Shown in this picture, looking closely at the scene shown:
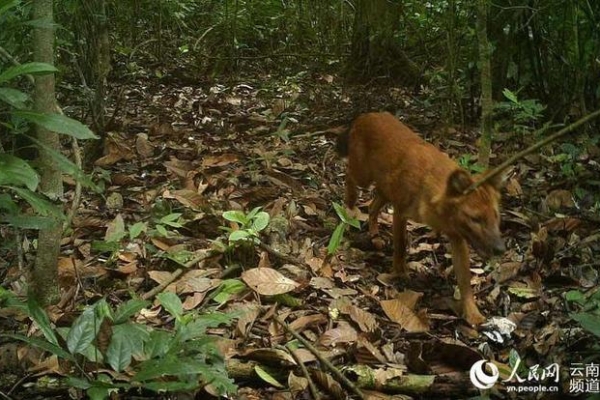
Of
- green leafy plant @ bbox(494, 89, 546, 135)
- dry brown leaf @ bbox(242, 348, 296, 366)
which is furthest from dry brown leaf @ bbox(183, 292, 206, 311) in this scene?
green leafy plant @ bbox(494, 89, 546, 135)

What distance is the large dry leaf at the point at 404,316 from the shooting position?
425cm

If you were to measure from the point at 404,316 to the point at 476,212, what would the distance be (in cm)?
79

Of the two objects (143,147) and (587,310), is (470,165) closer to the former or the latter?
(587,310)

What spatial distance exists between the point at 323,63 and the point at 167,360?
303 inches

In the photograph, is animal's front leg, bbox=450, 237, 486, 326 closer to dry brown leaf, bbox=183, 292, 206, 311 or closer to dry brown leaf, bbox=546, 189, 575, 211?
dry brown leaf, bbox=546, 189, 575, 211

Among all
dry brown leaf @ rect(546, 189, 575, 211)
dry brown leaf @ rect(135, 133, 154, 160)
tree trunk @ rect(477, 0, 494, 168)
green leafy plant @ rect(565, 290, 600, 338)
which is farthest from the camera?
dry brown leaf @ rect(135, 133, 154, 160)

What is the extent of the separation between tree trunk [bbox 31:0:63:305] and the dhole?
7.52ft

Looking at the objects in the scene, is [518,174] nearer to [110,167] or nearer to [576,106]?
[576,106]

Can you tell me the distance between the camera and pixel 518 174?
6297 millimetres

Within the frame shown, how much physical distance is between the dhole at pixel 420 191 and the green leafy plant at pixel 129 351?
1.77 m

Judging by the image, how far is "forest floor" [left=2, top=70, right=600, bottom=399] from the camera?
3801mm

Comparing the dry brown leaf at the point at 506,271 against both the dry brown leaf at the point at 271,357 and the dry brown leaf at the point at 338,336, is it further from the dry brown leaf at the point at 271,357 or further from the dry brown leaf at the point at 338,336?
the dry brown leaf at the point at 271,357

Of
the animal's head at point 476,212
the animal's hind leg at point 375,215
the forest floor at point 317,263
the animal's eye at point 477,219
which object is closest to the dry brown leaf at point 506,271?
the forest floor at point 317,263

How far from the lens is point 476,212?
14.5ft
